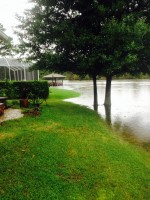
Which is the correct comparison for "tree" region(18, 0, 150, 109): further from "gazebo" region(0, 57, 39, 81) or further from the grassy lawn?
"gazebo" region(0, 57, 39, 81)

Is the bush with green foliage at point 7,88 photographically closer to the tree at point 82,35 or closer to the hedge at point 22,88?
the hedge at point 22,88

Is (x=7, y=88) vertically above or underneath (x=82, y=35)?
underneath

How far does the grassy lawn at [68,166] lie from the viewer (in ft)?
19.8

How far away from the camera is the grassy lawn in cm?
605

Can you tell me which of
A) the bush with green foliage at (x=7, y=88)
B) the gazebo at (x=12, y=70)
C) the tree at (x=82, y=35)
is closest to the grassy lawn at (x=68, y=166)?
the tree at (x=82, y=35)

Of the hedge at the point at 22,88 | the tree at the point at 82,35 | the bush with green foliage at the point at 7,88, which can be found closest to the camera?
the tree at the point at 82,35

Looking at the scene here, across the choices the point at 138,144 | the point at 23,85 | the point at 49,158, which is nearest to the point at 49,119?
the point at 138,144

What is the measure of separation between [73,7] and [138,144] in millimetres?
12312

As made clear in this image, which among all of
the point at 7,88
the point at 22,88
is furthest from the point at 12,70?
the point at 7,88

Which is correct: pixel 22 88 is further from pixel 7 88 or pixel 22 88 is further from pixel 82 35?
pixel 82 35

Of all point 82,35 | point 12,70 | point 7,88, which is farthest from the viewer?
point 12,70

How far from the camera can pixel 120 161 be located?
7.86 metres

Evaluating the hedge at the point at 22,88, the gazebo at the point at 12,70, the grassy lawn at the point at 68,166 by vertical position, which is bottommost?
the grassy lawn at the point at 68,166

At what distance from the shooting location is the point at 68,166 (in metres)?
7.26
